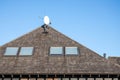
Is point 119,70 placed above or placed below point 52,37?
below

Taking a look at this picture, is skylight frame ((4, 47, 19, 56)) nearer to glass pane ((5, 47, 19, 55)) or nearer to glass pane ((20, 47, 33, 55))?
glass pane ((5, 47, 19, 55))

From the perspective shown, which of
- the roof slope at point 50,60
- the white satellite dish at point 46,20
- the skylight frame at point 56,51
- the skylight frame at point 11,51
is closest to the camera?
the roof slope at point 50,60

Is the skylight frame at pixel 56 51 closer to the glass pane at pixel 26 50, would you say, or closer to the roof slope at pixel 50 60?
the roof slope at pixel 50 60

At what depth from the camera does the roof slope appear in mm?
26828

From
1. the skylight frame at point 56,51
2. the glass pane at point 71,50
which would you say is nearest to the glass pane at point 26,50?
the skylight frame at point 56,51

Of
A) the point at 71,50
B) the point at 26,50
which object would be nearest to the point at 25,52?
the point at 26,50

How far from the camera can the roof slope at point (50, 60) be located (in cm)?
2683

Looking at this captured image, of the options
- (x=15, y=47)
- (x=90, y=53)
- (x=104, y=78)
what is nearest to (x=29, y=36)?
(x=15, y=47)

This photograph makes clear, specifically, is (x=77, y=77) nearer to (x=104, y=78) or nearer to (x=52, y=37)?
(x=104, y=78)

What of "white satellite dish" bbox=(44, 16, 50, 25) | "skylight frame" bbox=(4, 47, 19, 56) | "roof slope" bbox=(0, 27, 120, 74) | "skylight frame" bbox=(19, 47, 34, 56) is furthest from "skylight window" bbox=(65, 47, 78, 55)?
"skylight frame" bbox=(4, 47, 19, 56)

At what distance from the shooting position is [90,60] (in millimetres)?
28062

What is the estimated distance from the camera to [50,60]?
2797 centimetres

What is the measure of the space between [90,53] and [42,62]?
417 cm

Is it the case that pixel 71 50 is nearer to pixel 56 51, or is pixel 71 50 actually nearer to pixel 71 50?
pixel 71 50
